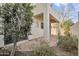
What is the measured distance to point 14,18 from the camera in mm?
2303

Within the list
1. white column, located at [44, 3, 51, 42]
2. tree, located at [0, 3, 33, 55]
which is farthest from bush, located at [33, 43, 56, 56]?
tree, located at [0, 3, 33, 55]

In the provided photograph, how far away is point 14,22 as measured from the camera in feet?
7.54

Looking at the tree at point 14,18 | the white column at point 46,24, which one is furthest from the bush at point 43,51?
the tree at point 14,18

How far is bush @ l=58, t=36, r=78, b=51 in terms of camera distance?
2.29 metres

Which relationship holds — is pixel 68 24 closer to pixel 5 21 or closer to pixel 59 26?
pixel 59 26

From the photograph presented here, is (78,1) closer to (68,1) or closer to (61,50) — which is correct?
(68,1)

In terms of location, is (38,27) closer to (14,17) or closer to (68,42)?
(14,17)

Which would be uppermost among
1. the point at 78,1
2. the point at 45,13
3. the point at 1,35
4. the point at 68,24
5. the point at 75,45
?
the point at 78,1

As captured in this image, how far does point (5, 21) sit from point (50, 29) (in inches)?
27.4

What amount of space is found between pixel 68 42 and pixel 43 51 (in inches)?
15.9

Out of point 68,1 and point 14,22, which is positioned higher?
point 68,1

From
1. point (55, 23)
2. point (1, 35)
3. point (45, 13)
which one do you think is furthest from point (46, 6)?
point (1, 35)

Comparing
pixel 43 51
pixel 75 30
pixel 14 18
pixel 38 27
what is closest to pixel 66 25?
pixel 75 30

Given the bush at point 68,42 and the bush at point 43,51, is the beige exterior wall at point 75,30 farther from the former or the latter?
the bush at point 43,51
